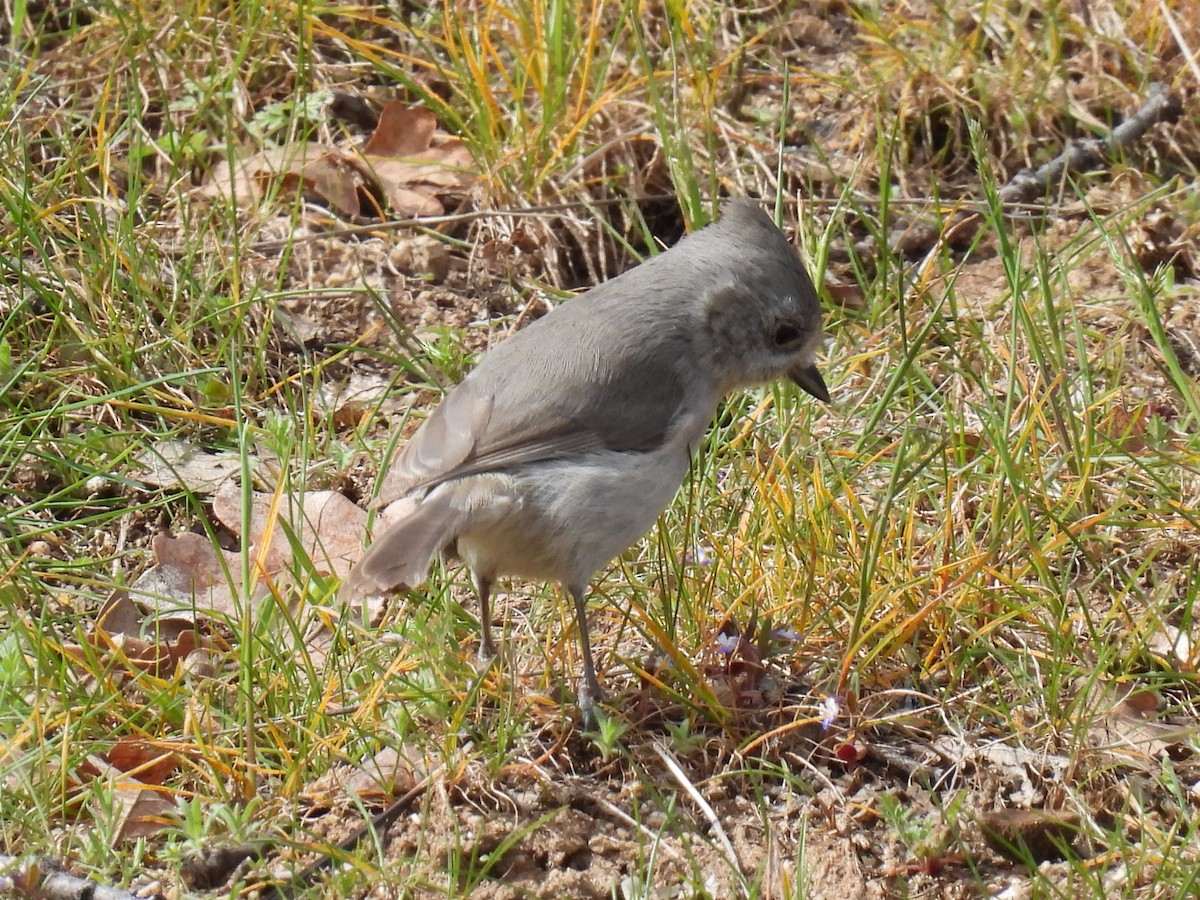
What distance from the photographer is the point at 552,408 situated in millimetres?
3162

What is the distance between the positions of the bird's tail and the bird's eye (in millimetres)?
877

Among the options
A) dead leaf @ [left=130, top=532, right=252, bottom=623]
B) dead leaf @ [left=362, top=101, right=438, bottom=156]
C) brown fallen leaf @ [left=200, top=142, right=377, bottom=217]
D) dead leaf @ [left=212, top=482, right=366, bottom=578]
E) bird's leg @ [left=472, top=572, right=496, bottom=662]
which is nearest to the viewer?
bird's leg @ [left=472, top=572, right=496, bottom=662]

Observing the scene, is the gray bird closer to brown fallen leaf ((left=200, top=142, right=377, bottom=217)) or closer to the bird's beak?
the bird's beak

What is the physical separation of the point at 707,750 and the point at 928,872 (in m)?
0.52

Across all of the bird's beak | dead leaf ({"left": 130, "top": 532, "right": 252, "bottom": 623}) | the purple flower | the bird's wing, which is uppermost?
the bird's wing

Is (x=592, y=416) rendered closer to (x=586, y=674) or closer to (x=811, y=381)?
(x=586, y=674)

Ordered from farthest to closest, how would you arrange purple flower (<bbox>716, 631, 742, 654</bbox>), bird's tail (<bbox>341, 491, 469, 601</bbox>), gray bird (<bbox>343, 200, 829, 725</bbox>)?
purple flower (<bbox>716, 631, 742, 654</bbox>)
gray bird (<bbox>343, 200, 829, 725</bbox>)
bird's tail (<bbox>341, 491, 469, 601</bbox>)

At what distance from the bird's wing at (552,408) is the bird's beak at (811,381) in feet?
1.17

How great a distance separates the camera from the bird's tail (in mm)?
2865

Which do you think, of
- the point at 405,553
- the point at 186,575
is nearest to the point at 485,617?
the point at 405,553

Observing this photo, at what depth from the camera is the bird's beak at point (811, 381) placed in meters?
3.55

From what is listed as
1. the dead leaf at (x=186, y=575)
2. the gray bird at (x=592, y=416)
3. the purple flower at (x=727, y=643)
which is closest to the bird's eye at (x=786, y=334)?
the gray bird at (x=592, y=416)

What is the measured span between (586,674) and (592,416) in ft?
1.78

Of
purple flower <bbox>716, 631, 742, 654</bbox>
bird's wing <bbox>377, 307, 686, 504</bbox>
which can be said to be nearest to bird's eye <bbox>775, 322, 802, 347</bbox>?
bird's wing <bbox>377, 307, 686, 504</bbox>
